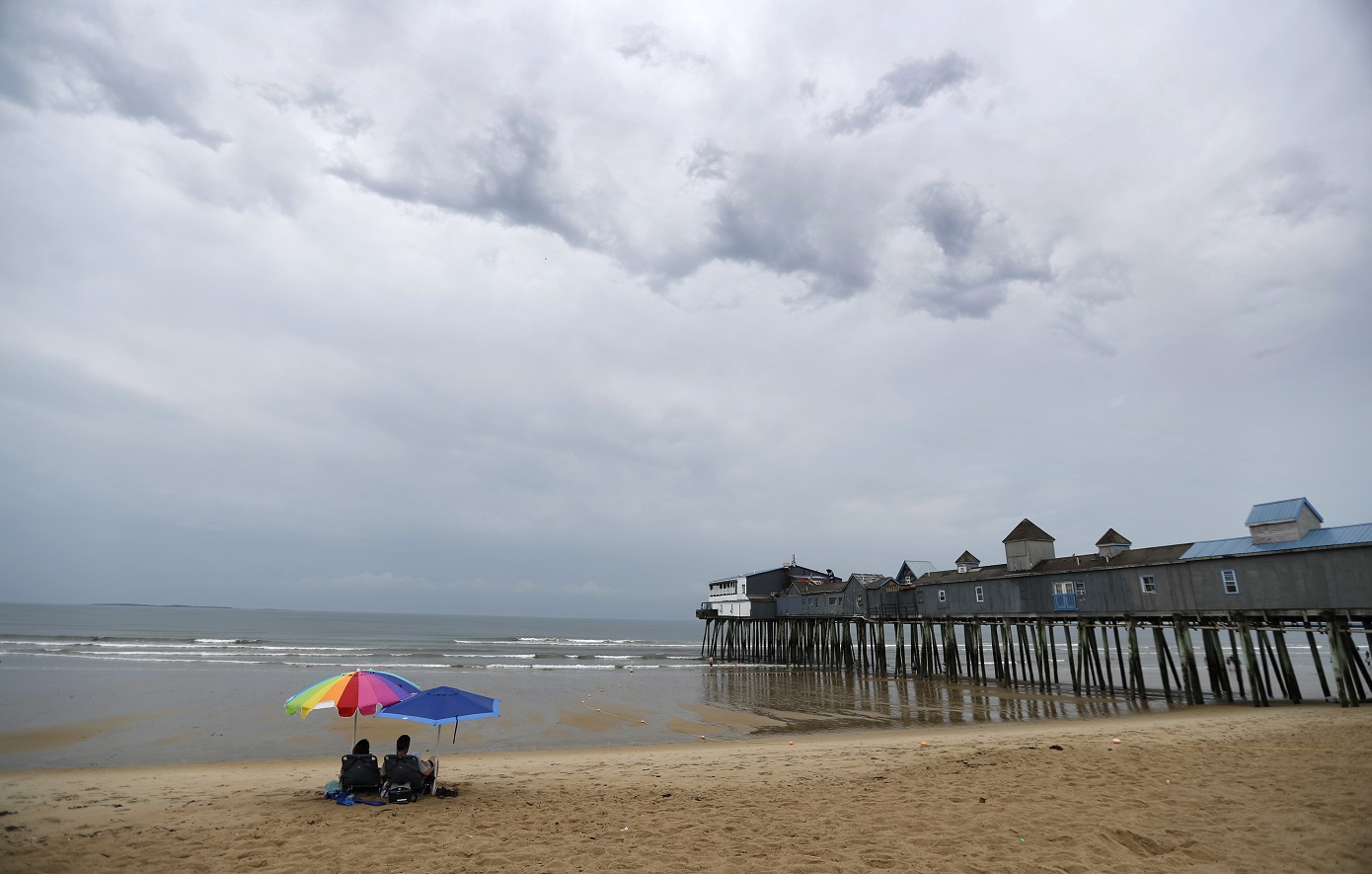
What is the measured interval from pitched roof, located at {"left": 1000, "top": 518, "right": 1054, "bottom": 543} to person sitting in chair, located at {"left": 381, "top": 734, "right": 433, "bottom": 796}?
3179 centimetres

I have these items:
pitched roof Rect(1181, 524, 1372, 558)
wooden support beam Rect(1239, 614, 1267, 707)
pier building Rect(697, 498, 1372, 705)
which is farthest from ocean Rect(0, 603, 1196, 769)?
pitched roof Rect(1181, 524, 1372, 558)

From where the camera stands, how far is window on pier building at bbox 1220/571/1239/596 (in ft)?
78.7

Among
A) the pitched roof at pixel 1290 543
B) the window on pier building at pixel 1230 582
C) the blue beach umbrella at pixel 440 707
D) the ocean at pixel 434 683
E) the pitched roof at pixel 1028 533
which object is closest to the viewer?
the blue beach umbrella at pixel 440 707

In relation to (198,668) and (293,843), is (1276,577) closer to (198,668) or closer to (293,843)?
(293,843)

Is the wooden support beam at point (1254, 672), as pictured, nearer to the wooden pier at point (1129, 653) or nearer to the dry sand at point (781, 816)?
the wooden pier at point (1129, 653)

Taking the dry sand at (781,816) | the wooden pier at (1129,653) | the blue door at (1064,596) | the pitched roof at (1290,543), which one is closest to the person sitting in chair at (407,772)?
the dry sand at (781,816)

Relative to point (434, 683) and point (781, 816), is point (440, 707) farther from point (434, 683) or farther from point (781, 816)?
point (434, 683)

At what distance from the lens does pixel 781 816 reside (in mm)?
9359

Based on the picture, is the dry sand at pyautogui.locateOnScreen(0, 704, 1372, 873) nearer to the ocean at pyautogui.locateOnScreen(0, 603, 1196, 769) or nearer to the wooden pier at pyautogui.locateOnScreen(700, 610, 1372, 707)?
the ocean at pyautogui.locateOnScreen(0, 603, 1196, 769)

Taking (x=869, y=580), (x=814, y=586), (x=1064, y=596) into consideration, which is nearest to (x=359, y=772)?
(x=1064, y=596)

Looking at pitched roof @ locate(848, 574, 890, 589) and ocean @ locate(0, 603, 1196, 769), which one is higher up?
pitched roof @ locate(848, 574, 890, 589)

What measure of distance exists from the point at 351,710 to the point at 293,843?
233 centimetres

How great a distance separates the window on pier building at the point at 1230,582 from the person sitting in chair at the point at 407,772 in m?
27.1

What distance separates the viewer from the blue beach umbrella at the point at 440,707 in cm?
1095
